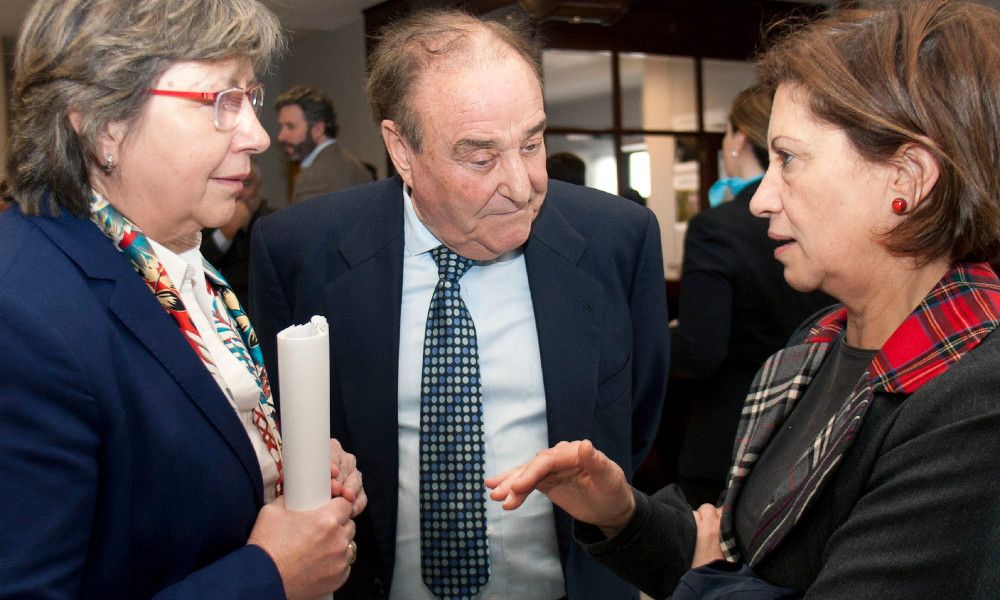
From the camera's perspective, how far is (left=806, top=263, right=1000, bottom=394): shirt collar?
1106mm

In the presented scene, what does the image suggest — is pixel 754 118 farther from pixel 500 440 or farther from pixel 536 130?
pixel 500 440

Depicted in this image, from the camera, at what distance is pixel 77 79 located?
45.9 inches

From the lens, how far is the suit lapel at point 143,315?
1139 mm

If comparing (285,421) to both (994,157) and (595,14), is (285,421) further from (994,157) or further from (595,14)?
(595,14)

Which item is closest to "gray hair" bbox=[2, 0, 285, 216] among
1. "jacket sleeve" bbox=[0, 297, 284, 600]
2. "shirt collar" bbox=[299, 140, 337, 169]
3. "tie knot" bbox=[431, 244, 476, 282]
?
"jacket sleeve" bbox=[0, 297, 284, 600]

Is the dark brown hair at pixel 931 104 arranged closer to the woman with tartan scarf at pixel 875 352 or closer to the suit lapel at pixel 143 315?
the woman with tartan scarf at pixel 875 352

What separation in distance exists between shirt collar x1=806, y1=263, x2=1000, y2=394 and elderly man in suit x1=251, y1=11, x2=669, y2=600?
0.70 metres

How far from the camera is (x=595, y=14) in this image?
127 inches

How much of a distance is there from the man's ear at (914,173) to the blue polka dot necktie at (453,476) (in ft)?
2.68

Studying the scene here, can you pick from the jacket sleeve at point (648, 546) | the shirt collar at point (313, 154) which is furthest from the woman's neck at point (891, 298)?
the shirt collar at point (313, 154)

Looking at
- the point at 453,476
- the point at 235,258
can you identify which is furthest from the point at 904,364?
the point at 235,258

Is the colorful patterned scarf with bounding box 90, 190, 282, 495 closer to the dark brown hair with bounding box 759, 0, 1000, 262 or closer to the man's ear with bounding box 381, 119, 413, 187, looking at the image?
the man's ear with bounding box 381, 119, 413, 187

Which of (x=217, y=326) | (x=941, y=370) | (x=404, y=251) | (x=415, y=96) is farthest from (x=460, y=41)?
(x=941, y=370)

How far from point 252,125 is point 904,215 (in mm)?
923
